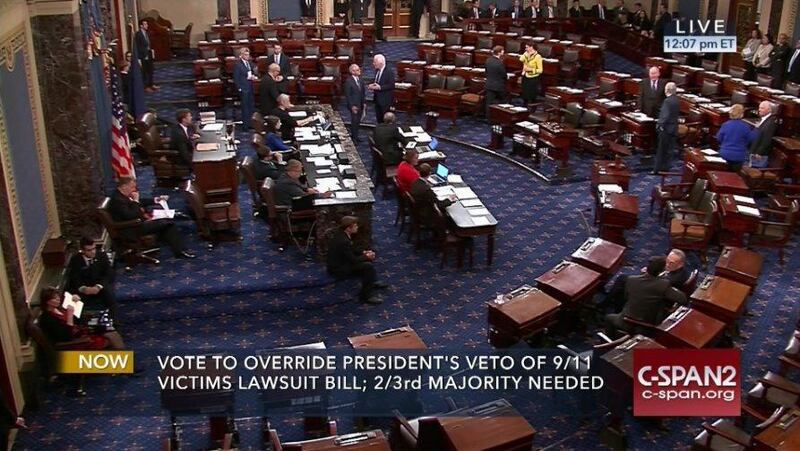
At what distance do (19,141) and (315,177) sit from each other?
3517 mm

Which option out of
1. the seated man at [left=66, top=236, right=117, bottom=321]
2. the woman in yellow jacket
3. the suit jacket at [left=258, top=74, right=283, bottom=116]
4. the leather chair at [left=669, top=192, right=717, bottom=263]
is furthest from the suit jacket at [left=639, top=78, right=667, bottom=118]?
the seated man at [left=66, top=236, right=117, bottom=321]

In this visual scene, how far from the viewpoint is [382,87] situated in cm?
1459

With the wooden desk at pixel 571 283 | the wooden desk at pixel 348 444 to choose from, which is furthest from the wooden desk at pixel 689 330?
the wooden desk at pixel 348 444

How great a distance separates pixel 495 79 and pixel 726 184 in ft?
18.7

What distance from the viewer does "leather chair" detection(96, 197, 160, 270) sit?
9.20m

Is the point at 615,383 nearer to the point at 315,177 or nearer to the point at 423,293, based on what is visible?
the point at 423,293

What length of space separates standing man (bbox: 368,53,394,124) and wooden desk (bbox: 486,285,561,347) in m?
7.26

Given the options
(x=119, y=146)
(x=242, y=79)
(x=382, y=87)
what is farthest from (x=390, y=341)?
(x=242, y=79)

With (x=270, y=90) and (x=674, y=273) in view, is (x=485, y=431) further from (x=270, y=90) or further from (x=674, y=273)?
(x=270, y=90)

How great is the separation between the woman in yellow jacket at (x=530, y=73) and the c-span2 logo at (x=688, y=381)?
9.43m

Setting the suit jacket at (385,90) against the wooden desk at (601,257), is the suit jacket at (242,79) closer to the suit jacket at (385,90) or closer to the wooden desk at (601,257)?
the suit jacket at (385,90)

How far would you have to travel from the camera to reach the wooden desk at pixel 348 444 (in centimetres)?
590

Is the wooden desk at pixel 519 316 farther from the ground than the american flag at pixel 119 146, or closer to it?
closer to it

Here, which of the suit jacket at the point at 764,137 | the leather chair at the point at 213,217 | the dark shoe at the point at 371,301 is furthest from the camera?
the suit jacket at the point at 764,137
